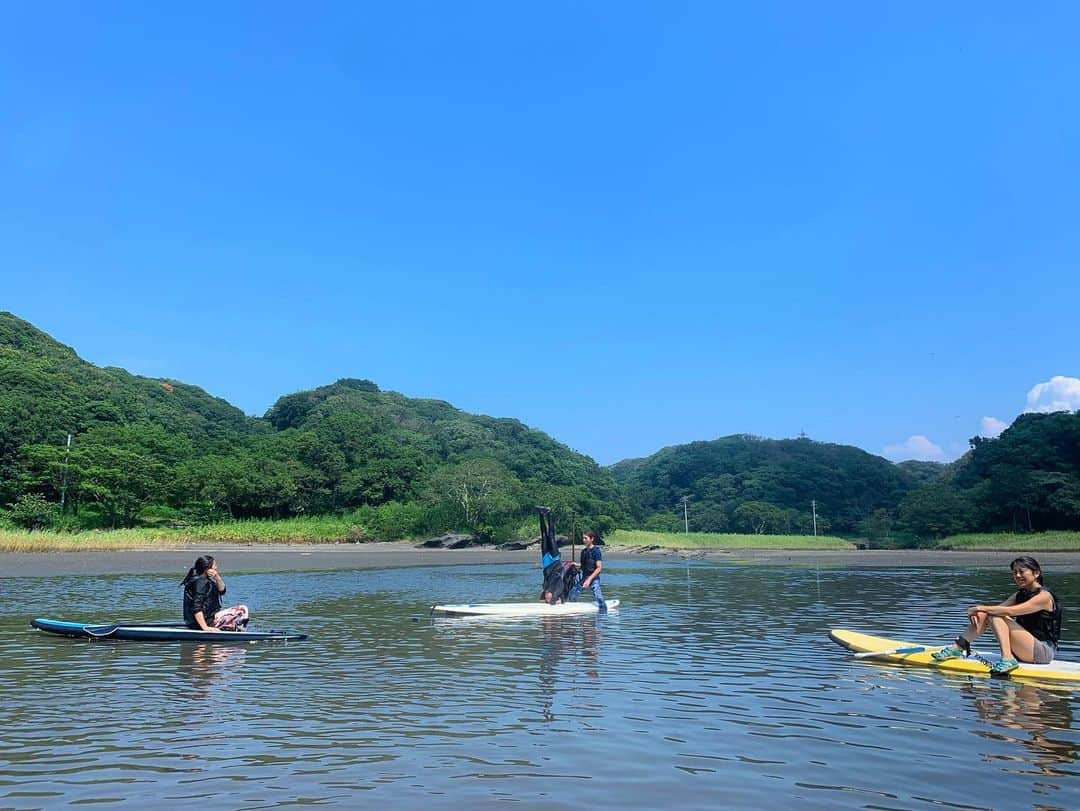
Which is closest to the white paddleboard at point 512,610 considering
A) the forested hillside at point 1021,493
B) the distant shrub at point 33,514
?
the distant shrub at point 33,514

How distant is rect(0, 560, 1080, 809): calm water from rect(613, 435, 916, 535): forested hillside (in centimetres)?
9043

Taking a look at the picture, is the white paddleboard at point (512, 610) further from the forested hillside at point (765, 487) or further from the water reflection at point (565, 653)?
the forested hillside at point (765, 487)

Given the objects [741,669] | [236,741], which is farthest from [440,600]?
[236,741]

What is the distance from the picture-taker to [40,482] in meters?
56.6

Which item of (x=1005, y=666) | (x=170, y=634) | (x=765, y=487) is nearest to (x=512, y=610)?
(x=170, y=634)

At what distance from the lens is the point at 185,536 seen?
161ft

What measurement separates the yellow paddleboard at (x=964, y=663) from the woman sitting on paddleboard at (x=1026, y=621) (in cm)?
14

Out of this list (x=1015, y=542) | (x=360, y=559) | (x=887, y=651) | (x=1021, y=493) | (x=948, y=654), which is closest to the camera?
(x=948, y=654)

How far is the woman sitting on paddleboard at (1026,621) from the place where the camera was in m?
10.5

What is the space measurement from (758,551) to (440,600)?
45689mm

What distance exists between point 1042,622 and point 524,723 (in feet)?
24.8

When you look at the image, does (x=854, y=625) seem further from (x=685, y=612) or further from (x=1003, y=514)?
(x=1003, y=514)

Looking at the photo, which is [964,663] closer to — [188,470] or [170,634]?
[170,634]

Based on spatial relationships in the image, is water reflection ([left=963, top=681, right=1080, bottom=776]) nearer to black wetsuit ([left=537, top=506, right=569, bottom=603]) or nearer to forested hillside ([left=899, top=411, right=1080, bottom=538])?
black wetsuit ([left=537, top=506, right=569, bottom=603])
